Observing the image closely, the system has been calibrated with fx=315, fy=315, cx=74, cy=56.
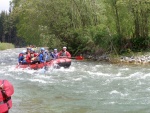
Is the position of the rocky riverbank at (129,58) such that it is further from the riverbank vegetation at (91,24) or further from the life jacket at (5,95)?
the life jacket at (5,95)

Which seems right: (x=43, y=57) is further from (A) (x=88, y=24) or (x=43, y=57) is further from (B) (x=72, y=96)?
(A) (x=88, y=24)

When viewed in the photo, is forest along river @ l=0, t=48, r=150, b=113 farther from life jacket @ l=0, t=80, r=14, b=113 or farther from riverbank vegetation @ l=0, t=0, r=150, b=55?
riverbank vegetation @ l=0, t=0, r=150, b=55

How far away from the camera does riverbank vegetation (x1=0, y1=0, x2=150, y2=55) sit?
936 inches

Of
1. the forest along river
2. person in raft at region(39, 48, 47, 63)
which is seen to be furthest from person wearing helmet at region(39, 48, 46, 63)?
the forest along river

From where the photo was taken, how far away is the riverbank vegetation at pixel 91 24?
23.8m

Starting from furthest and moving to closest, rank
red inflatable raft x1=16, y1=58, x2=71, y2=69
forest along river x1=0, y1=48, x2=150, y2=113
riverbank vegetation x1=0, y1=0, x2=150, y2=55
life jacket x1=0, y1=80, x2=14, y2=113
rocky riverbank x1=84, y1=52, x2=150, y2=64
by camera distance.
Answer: riverbank vegetation x1=0, y1=0, x2=150, y2=55 → rocky riverbank x1=84, y1=52, x2=150, y2=64 → red inflatable raft x1=16, y1=58, x2=71, y2=69 → forest along river x1=0, y1=48, x2=150, y2=113 → life jacket x1=0, y1=80, x2=14, y2=113

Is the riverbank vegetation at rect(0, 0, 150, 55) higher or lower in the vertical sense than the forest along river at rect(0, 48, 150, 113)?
higher

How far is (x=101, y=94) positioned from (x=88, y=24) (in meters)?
17.7

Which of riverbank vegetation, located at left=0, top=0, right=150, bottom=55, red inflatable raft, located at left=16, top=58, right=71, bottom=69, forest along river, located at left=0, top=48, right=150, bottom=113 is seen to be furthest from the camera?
riverbank vegetation, located at left=0, top=0, right=150, bottom=55

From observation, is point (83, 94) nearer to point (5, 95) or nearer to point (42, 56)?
point (5, 95)

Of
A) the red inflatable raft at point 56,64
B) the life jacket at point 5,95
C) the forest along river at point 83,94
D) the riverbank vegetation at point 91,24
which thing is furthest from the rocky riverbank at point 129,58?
the life jacket at point 5,95

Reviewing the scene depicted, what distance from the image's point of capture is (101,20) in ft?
85.8

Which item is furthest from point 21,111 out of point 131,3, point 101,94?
point 131,3

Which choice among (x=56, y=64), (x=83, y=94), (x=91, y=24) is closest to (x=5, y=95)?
(x=83, y=94)
